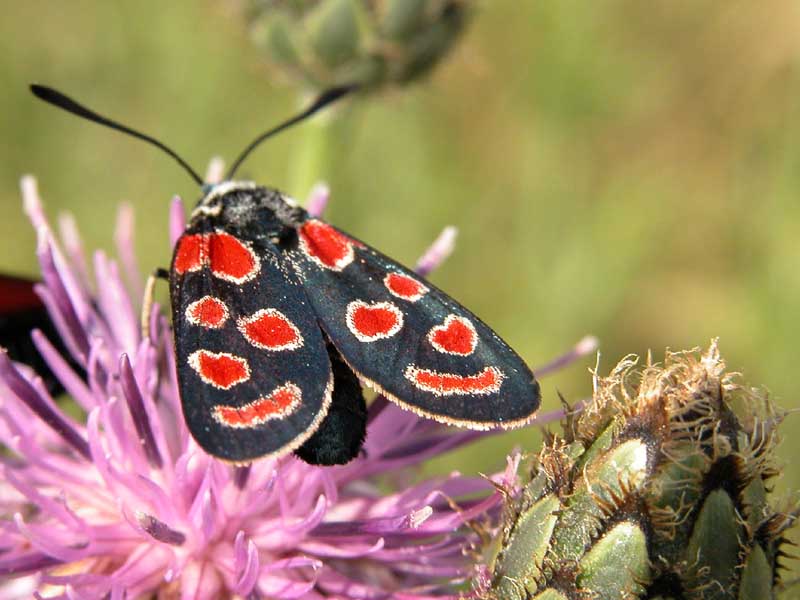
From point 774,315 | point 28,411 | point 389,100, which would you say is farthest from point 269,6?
point 774,315

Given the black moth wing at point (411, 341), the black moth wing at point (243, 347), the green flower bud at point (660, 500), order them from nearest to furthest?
the green flower bud at point (660, 500) < the black moth wing at point (243, 347) < the black moth wing at point (411, 341)

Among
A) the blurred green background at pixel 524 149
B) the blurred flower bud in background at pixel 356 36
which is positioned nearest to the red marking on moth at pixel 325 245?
the blurred flower bud in background at pixel 356 36

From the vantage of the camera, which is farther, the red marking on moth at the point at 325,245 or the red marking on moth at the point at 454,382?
the red marking on moth at the point at 325,245

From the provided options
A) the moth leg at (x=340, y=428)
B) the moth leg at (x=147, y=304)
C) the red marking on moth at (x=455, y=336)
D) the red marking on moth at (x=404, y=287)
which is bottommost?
the moth leg at (x=147, y=304)

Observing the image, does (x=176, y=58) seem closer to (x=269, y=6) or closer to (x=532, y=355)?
(x=269, y=6)

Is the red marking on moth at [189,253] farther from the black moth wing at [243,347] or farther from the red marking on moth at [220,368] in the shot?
the red marking on moth at [220,368]

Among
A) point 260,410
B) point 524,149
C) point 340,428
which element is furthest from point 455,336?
point 524,149

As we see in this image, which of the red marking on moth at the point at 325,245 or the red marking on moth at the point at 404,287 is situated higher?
the red marking on moth at the point at 404,287
